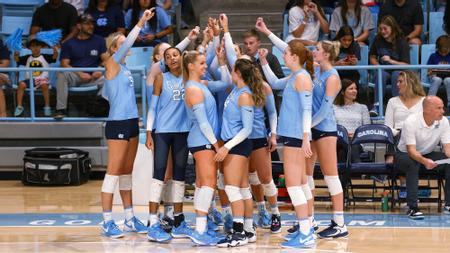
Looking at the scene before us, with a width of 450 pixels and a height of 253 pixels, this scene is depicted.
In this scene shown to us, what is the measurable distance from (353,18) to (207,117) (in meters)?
5.76

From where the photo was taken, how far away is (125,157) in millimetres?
10375

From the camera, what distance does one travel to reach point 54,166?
1380 cm

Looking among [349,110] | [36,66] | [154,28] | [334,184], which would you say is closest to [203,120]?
[334,184]

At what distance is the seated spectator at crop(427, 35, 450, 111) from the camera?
13.4 m

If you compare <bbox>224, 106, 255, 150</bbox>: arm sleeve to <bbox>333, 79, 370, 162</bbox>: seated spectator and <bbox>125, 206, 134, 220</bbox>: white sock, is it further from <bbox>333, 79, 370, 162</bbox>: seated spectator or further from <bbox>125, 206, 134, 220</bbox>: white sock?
<bbox>333, 79, 370, 162</bbox>: seated spectator

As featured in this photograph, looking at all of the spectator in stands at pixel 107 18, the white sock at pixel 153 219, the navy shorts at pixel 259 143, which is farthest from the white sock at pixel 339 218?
the spectator in stands at pixel 107 18

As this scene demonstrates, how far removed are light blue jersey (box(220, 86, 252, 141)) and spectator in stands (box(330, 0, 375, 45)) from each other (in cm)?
554

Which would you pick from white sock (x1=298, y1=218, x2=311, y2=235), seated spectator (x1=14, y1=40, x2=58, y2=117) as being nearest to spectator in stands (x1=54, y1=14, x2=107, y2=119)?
seated spectator (x1=14, y1=40, x2=58, y2=117)

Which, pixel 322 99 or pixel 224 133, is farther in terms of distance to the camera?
pixel 322 99

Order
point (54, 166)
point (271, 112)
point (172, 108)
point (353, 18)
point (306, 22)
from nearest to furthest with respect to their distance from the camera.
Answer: point (172, 108)
point (271, 112)
point (54, 166)
point (306, 22)
point (353, 18)

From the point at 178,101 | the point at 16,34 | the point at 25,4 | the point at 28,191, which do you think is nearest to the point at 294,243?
the point at 178,101

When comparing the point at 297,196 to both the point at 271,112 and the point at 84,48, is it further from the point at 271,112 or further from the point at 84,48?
the point at 84,48

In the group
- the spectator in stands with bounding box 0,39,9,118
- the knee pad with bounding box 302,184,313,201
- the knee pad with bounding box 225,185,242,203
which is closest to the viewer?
the knee pad with bounding box 225,185,242,203

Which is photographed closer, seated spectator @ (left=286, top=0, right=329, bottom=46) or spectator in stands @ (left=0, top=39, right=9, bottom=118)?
spectator in stands @ (left=0, top=39, right=9, bottom=118)
